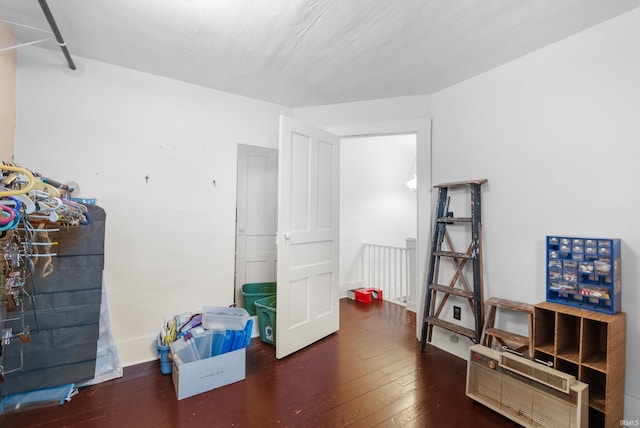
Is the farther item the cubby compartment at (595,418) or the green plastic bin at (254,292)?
the green plastic bin at (254,292)

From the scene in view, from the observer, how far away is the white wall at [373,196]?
4.59m

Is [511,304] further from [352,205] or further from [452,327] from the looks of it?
[352,205]

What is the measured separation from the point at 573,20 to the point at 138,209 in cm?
341

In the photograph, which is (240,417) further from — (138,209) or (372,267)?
(372,267)

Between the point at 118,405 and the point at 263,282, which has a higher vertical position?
the point at 263,282

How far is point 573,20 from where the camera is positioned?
5.80ft

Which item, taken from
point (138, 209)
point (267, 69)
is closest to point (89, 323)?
point (138, 209)

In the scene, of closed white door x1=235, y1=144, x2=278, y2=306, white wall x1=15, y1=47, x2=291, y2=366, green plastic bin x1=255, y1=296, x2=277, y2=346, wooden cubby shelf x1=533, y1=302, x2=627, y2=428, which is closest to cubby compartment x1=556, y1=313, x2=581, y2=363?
wooden cubby shelf x1=533, y1=302, x2=627, y2=428

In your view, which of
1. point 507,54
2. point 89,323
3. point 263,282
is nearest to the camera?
point 89,323

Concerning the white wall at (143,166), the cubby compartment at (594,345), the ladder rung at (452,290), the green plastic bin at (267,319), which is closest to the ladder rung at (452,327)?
the ladder rung at (452,290)

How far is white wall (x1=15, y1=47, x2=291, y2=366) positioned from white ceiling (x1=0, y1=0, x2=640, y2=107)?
0.69 feet

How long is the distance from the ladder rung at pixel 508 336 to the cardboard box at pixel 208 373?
190cm

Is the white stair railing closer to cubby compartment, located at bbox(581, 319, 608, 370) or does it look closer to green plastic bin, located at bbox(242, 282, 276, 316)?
green plastic bin, located at bbox(242, 282, 276, 316)

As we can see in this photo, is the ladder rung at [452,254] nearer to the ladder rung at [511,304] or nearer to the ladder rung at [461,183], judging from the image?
the ladder rung at [511,304]
